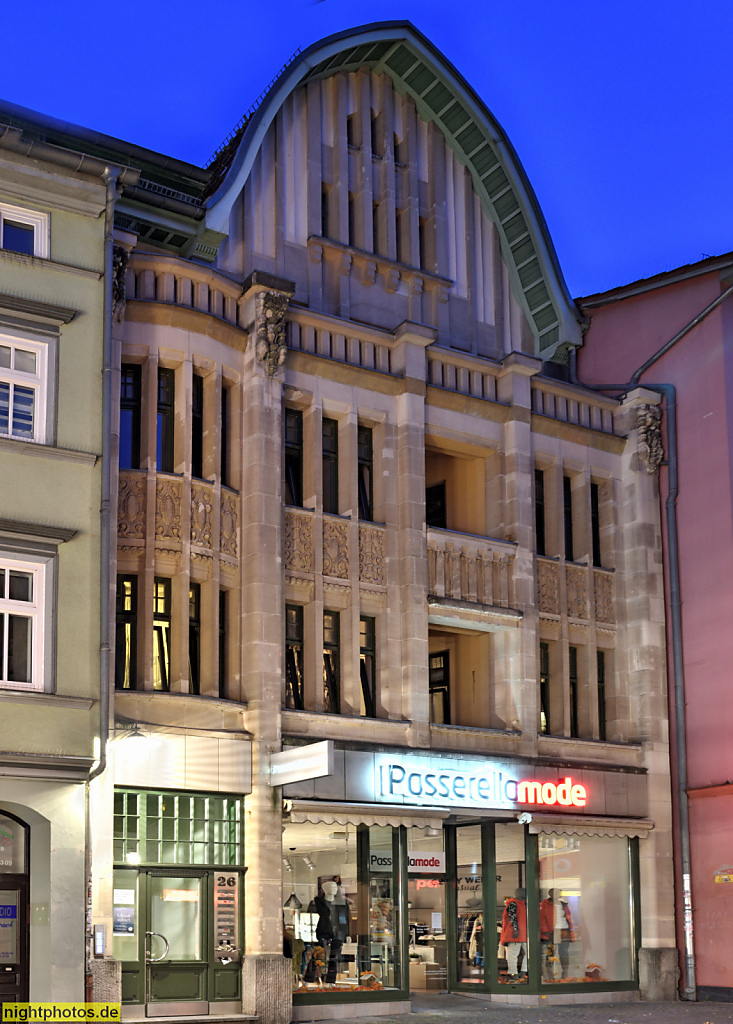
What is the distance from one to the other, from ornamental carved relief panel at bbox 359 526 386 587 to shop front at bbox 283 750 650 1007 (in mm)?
3458

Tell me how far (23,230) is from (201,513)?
5716 mm

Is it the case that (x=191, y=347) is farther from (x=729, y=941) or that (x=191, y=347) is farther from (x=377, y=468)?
(x=729, y=941)

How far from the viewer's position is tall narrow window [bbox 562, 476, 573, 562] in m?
31.0

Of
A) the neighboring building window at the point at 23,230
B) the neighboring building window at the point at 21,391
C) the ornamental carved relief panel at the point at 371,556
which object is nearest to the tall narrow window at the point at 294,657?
the ornamental carved relief panel at the point at 371,556

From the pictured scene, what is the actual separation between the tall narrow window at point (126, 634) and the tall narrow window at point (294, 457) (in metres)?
4.06

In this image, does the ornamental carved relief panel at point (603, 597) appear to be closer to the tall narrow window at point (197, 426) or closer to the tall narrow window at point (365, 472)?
the tall narrow window at point (365, 472)

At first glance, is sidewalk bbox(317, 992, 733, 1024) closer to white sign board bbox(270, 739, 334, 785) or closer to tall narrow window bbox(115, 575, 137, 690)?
white sign board bbox(270, 739, 334, 785)

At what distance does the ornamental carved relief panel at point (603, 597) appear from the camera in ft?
101

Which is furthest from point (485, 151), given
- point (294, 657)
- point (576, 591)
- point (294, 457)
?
point (294, 657)

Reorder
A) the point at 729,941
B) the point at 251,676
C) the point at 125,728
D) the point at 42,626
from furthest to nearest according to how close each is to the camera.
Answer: the point at 729,941 < the point at 251,676 < the point at 125,728 < the point at 42,626

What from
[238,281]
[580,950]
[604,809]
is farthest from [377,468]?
[580,950]

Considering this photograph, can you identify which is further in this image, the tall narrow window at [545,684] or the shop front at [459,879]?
the tall narrow window at [545,684]

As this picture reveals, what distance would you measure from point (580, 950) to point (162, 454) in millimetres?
12906

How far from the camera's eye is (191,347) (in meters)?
25.2
